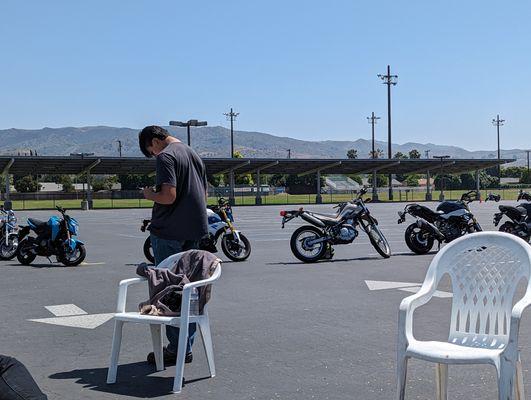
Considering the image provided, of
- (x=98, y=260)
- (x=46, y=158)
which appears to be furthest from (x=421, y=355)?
(x=46, y=158)

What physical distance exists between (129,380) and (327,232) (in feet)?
29.8

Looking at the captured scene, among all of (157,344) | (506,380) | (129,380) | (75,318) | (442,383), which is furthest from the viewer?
(75,318)

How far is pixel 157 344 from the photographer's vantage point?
5.98 metres

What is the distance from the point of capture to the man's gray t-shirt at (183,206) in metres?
6.31

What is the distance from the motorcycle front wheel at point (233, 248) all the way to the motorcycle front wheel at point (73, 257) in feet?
8.66

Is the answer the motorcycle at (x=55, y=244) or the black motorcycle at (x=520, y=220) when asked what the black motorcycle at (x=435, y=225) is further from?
the motorcycle at (x=55, y=244)

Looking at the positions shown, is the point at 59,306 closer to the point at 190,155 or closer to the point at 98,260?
the point at 190,155

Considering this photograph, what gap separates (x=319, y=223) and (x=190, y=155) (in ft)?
27.2

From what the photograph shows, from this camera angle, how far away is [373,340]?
705 centimetres

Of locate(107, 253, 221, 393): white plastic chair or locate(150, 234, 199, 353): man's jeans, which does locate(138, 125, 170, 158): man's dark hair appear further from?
locate(107, 253, 221, 393): white plastic chair

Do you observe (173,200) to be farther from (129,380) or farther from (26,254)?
(26,254)

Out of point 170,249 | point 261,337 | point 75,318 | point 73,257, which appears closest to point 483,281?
point 170,249

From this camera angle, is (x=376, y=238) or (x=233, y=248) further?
(x=376, y=238)

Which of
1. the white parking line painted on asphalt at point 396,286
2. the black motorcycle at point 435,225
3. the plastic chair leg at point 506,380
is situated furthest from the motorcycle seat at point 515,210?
the plastic chair leg at point 506,380
